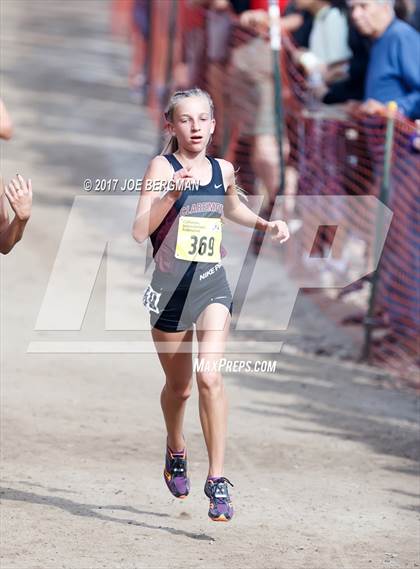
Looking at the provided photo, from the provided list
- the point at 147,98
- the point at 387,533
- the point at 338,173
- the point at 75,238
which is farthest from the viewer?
the point at 147,98

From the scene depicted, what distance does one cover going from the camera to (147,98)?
18328mm

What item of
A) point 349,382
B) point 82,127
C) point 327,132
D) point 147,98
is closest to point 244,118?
point 327,132

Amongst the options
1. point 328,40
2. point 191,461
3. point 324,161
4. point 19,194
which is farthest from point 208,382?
point 328,40

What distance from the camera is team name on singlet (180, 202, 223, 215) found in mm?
5531

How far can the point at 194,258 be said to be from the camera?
559 cm

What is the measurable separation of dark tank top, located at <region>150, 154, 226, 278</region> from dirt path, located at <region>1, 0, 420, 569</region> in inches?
48.3

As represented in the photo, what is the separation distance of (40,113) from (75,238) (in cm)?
582

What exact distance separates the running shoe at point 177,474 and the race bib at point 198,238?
945 millimetres

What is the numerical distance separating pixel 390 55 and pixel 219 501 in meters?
4.89

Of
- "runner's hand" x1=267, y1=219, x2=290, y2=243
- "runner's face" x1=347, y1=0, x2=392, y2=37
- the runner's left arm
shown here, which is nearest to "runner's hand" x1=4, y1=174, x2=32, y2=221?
the runner's left arm

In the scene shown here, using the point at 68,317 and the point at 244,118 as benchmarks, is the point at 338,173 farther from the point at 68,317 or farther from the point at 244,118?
the point at 68,317

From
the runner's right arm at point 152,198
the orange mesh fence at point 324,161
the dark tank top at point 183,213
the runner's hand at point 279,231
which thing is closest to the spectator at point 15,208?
the runner's right arm at point 152,198

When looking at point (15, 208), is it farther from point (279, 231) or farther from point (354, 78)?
point (354, 78)

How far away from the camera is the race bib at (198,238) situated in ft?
18.1
